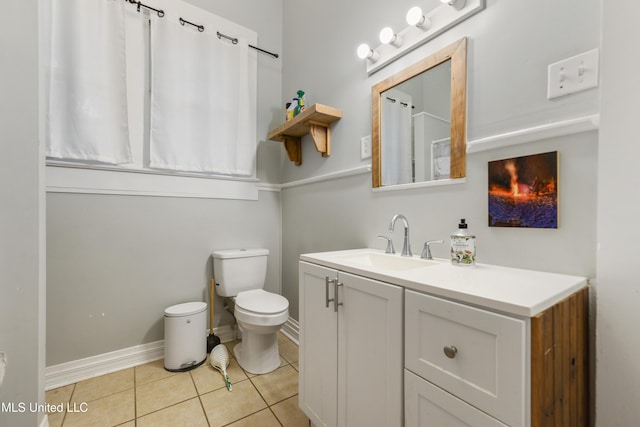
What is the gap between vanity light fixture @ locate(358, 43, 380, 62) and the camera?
4.77ft

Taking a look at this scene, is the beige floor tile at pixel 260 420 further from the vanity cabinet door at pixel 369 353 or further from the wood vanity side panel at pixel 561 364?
the wood vanity side panel at pixel 561 364

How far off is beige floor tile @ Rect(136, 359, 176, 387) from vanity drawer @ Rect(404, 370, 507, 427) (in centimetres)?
157

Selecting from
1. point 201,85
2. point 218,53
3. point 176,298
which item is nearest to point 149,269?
point 176,298

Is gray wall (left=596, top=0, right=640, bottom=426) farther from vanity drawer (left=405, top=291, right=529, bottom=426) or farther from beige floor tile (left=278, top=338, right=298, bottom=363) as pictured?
beige floor tile (left=278, top=338, right=298, bottom=363)

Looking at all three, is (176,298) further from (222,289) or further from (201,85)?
(201,85)

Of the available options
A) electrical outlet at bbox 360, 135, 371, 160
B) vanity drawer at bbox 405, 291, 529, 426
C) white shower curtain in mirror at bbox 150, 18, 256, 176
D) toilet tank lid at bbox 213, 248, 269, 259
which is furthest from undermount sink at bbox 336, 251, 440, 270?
white shower curtain in mirror at bbox 150, 18, 256, 176

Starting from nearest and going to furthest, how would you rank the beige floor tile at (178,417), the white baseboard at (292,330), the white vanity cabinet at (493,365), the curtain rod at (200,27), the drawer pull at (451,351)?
the white vanity cabinet at (493,365), the drawer pull at (451,351), the beige floor tile at (178,417), the curtain rod at (200,27), the white baseboard at (292,330)

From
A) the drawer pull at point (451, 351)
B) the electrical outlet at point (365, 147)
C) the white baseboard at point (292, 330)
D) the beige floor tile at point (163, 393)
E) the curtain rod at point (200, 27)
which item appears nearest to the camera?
the drawer pull at point (451, 351)

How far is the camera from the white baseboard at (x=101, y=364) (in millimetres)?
1585

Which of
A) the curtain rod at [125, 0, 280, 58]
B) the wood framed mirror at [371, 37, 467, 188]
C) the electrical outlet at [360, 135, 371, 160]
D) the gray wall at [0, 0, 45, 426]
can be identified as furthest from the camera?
the curtain rod at [125, 0, 280, 58]

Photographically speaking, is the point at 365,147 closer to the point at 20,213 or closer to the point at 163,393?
the point at 20,213

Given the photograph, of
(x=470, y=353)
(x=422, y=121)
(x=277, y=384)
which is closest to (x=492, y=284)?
(x=470, y=353)

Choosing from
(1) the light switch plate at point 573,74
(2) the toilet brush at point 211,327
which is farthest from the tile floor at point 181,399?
(1) the light switch plate at point 573,74

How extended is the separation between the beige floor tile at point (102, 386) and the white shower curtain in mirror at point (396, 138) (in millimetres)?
1917
